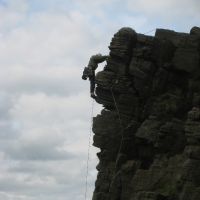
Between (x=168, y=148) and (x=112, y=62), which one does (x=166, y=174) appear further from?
(x=112, y=62)

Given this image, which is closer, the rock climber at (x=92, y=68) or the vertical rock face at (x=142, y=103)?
the vertical rock face at (x=142, y=103)

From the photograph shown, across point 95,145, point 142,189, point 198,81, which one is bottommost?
point 142,189

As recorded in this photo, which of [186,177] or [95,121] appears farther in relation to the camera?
[95,121]

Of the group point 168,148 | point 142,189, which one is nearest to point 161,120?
point 168,148

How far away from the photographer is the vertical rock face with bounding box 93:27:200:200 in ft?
221

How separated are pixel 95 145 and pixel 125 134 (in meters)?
2.82

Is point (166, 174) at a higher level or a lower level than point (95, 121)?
lower

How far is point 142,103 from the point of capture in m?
70.5

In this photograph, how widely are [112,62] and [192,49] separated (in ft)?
23.5

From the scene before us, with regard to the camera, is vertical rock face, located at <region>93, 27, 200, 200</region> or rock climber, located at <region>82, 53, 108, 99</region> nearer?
vertical rock face, located at <region>93, 27, 200, 200</region>

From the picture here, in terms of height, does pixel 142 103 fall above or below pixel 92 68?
below

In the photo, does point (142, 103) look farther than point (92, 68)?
No

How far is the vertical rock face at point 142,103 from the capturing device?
6750 cm

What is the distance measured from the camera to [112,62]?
70.7 metres
